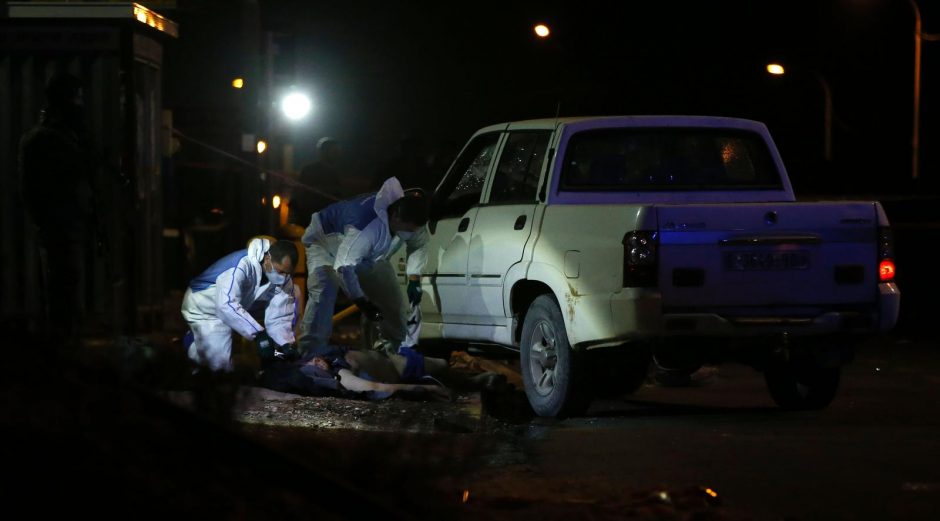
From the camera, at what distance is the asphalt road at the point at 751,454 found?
6.97 meters

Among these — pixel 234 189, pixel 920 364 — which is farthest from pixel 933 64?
pixel 920 364

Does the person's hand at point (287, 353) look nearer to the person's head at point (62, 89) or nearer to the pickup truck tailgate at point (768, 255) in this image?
the person's head at point (62, 89)

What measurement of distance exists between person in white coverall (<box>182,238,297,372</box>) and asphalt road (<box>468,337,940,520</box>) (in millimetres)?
2020

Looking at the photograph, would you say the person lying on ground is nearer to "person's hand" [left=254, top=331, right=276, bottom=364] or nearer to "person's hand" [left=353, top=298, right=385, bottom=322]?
"person's hand" [left=254, top=331, right=276, bottom=364]

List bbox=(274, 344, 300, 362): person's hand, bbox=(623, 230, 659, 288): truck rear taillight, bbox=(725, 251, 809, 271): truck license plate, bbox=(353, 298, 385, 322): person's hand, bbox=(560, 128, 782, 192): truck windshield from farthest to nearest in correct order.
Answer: bbox=(353, 298, 385, 322): person's hand < bbox=(274, 344, 300, 362): person's hand < bbox=(560, 128, 782, 192): truck windshield < bbox=(725, 251, 809, 271): truck license plate < bbox=(623, 230, 659, 288): truck rear taillight

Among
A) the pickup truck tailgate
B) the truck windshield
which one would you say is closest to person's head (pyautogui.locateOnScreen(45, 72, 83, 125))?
the truck windshield

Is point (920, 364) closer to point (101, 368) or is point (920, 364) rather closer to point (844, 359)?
point (844, 359)

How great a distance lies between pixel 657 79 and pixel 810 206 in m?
48.0

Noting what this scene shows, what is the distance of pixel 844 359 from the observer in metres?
9.70

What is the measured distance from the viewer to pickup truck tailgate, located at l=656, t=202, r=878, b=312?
353 inches

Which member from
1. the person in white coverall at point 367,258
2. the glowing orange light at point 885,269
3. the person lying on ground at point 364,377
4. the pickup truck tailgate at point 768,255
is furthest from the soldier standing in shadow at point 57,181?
the glowing orange light at point 885,269

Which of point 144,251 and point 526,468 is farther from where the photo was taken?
point 144,251

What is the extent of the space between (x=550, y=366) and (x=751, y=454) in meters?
1.78

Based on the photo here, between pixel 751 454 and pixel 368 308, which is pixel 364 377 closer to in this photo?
pixel 368 308
